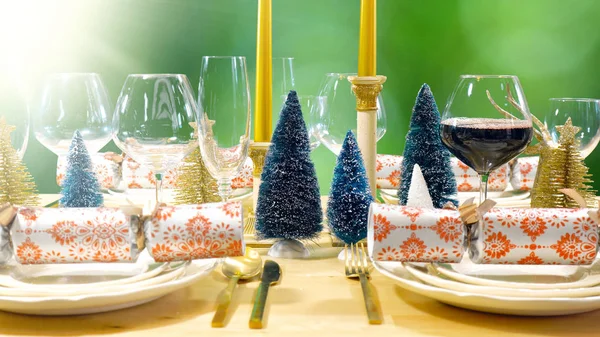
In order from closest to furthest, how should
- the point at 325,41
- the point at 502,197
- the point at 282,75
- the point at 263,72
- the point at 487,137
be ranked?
the point at 487,137
the point at 263,72
the point at 502,197
the point at 282,75
the point at 325,41

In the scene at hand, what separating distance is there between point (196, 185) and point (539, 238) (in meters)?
0.57

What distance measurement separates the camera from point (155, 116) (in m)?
0.89

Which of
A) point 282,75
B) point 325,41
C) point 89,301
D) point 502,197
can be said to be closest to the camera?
point 89,301

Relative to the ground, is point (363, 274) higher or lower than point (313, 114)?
lower

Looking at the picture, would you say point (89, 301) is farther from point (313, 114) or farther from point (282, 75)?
point (282, 75)

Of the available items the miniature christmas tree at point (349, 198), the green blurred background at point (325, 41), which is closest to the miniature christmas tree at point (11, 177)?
the miniature christmas tree at point (349, 198)

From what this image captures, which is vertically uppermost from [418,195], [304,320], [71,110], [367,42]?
[367,42]

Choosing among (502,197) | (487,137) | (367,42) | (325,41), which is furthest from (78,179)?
(325,41)

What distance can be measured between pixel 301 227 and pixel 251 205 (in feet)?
1.11

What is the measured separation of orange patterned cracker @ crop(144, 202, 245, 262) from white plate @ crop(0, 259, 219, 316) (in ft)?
0.13

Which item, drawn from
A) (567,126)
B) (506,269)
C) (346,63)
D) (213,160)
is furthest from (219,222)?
(346,63)

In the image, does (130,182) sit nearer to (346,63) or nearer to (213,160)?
(213,160)

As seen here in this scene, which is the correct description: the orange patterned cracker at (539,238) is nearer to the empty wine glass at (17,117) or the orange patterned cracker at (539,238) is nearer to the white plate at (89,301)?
the white plate at (89,301)

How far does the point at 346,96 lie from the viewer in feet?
3.98
